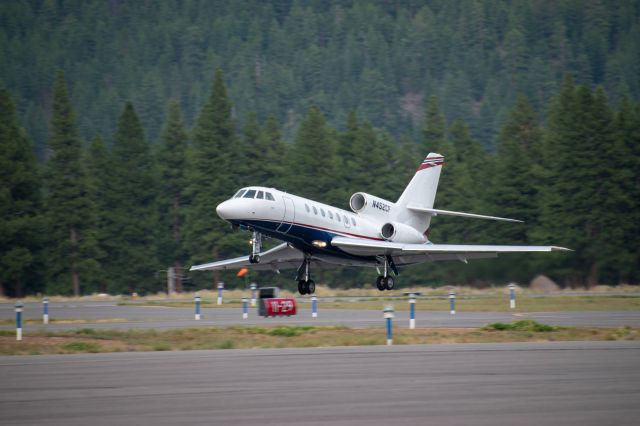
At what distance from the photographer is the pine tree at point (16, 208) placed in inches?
2490

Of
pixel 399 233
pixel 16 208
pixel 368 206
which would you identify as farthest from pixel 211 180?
pixel 399 233

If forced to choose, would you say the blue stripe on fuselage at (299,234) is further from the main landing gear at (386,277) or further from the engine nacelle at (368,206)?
the engine nacelle at (368,206)

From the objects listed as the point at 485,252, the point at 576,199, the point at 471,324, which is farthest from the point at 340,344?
the point at 576,199

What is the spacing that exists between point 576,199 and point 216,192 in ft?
84.6

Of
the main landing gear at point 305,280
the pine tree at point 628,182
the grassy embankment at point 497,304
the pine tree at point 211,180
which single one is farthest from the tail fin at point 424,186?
the pine tree at point 211,180

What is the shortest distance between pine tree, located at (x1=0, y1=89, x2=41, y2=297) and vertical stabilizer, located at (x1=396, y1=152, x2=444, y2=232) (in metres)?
32.5

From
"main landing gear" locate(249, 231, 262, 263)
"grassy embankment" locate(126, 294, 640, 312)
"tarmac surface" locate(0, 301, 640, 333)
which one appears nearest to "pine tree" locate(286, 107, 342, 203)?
"grassy embankment" locate(126, 294, 640, 312)

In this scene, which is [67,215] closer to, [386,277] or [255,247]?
[386,277]

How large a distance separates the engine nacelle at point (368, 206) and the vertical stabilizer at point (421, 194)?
44.1 inches

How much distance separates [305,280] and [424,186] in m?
8.35

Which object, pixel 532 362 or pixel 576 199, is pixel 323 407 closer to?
pixel 532 362

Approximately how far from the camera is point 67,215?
2625 inches

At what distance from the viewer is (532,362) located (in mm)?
17453

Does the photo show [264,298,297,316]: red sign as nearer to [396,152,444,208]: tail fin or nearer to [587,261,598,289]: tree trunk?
[396,152,444,208]: tail fin
